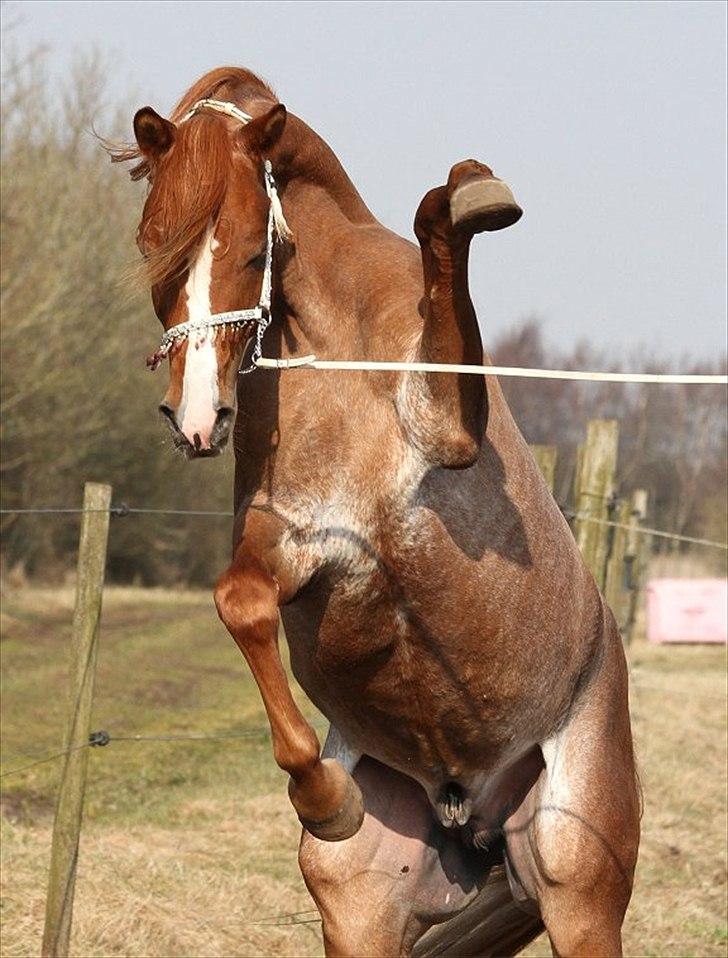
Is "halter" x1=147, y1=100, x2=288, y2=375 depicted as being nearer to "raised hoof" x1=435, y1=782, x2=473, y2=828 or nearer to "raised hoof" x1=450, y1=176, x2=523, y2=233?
"raised hoof" x1=450, y1=176, x2=523, y2=233

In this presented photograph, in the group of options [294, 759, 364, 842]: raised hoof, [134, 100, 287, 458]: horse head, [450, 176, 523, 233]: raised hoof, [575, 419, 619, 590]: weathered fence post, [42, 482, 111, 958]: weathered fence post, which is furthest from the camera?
[575, 419, 619, 590]: weathered fence post

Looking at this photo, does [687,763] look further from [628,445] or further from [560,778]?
[628,445]

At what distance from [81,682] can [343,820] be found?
88.3 inches

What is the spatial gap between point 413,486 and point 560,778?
2.82 ft

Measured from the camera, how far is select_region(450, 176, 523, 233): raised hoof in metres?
2.87

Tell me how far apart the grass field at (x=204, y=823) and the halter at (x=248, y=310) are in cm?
215

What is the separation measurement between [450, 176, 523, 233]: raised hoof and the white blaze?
53 cm

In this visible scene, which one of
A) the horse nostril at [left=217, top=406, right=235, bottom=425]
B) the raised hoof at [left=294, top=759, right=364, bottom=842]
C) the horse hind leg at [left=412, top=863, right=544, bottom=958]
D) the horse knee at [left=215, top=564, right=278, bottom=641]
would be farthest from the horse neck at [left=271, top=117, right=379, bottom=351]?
A: the horse hind leg at [left=412, top=863, right=544, bottom=958]

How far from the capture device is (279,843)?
7.34 meters

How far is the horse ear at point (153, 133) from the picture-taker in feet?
10.3

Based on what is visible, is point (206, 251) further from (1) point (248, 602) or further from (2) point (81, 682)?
(2) point (81, 682)

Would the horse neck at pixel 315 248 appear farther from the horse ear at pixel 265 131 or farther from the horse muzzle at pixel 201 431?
the horse muzzle at pixel 201 431

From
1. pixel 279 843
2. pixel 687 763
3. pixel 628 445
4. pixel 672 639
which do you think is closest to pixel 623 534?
pixel 687 763

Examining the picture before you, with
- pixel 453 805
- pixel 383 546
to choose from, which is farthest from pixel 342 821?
pixel 383 546
